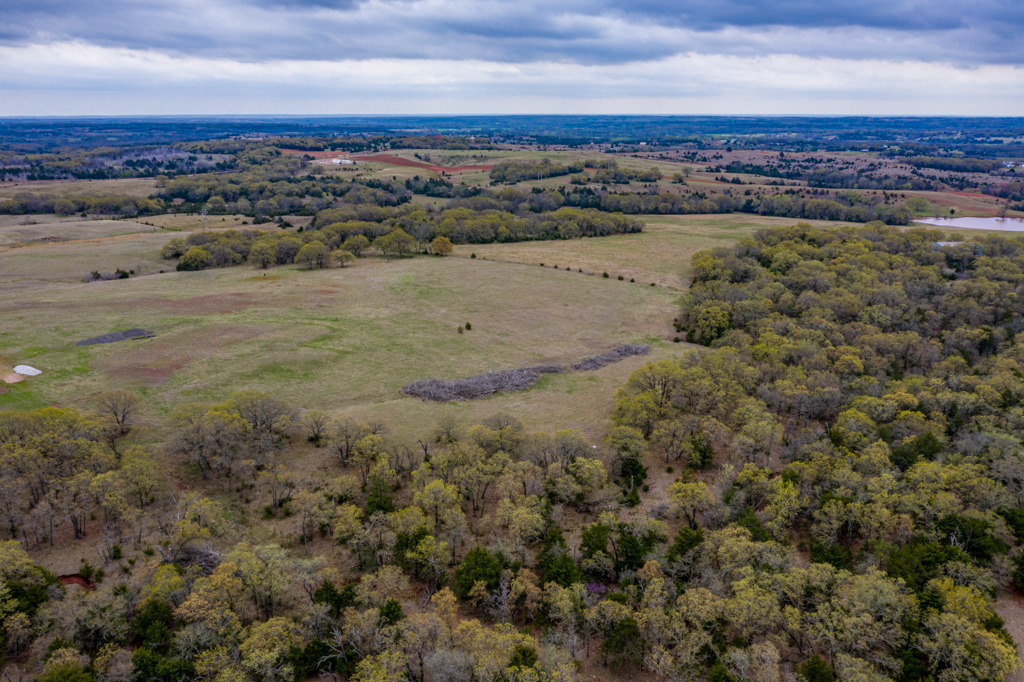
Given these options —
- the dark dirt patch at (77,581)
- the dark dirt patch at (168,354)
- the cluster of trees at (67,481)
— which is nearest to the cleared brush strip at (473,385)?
the cluster of trees at (67,481)

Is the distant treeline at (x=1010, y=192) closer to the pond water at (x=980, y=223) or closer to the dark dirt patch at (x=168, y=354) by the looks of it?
the pond water at (x=980, y=223)

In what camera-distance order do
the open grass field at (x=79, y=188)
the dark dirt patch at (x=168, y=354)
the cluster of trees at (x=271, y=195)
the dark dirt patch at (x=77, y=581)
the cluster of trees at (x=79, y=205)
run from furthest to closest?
the open grass field at (x=79, y=188) < the cluster of trees at (x=271, y=195) < the cluster of trees at (x=79, y=205) < the dark dirt patch at (x=168, y=354) < the dark dirt patch at (x=77, y=581)

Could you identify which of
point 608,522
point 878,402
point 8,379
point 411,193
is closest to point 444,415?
point 608,522

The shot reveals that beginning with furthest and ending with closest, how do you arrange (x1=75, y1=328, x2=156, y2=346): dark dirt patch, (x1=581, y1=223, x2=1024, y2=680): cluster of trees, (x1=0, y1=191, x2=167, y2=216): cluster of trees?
(x1=0, y1=191, x2=167, y2=216): cluster of trees
(x1=75, y1=328, x2=156, y2=346): dark dirt patch
(x1=581, y1=223, x2=1024, y2=680): cluster of trees

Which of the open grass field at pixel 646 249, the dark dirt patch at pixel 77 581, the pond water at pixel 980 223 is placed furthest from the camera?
the pond water at pixel 980 223

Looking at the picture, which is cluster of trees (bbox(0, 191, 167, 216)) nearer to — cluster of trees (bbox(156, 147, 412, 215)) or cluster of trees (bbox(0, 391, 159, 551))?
cluster of trees (bbox(156, 147, 412, 215))

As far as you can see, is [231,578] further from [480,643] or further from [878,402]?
[878,402]

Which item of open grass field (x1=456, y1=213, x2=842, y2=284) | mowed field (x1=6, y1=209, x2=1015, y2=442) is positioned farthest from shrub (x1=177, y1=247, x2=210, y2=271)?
open grass field (x1=456, y1=213, x2=842, y2=284)

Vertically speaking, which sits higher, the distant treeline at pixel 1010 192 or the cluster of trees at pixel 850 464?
the distant treeline at pixel 1010 192
